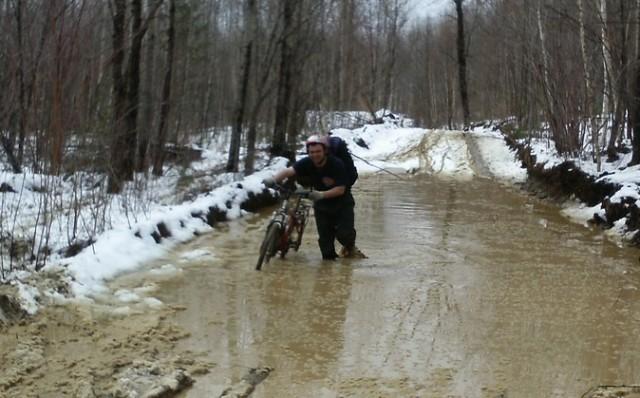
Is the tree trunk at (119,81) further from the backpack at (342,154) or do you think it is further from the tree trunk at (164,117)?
the backpack at (342,154)

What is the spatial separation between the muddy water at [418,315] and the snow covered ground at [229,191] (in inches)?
14.8

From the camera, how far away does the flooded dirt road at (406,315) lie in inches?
185

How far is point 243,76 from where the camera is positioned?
1723cm

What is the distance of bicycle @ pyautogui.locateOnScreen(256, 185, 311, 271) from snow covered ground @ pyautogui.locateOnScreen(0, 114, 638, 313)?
108 cm

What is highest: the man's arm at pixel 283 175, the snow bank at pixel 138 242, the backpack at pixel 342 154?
the backpack at pixel 342 154

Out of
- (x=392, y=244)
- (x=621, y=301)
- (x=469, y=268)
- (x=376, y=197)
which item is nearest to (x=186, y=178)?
(x=376, y=197)

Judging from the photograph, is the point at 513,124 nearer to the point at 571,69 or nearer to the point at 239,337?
the point at 571,69

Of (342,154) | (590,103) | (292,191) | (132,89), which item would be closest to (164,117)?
(132,89)

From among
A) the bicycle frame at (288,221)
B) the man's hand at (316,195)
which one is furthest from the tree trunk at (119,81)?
the man's hand at (316,195)

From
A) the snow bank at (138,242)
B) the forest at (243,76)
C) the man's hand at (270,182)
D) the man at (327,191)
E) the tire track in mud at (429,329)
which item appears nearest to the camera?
the tire track in mud at (429,329)

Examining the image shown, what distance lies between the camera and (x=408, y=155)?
1003 inches

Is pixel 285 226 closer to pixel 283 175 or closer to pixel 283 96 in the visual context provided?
pixel 283 175

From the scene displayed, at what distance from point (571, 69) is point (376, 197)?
15.9 feet

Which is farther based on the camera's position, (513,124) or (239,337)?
(513,124)
